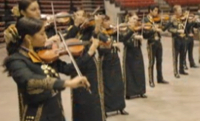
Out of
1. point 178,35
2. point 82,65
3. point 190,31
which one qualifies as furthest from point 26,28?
point 190,31

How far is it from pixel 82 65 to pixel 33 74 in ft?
5.28

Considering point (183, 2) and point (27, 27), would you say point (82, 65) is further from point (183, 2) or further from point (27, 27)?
point (183, 2)

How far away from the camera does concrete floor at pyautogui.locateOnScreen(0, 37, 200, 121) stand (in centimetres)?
A: 476

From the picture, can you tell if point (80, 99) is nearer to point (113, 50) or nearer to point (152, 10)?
point (113, 50)

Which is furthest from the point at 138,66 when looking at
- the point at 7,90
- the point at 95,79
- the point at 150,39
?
the point at 7,90

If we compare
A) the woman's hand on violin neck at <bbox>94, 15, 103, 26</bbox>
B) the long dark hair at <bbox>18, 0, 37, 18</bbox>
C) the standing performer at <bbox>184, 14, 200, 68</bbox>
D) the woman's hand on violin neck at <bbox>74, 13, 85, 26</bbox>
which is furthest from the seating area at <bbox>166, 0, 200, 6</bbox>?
the long dark hair at <bbox>18, 0, 37, 18</bbox>

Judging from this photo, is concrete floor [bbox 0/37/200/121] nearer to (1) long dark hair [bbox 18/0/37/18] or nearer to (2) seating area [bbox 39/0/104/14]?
(1) long dark hair [bbox 18/0/37/18]

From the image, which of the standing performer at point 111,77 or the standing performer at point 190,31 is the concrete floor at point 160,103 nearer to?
the standing performer at point 111,77

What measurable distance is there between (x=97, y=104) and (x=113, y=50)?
1.08 metres

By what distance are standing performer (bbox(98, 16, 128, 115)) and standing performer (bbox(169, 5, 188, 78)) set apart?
8.11 feet

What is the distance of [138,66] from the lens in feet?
18.3

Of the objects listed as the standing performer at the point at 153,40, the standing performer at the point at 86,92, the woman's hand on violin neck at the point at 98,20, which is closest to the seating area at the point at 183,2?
the standing performer at the point at 153,40

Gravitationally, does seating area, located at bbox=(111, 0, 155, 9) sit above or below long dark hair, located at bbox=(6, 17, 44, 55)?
below

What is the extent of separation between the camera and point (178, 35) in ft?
22.8
